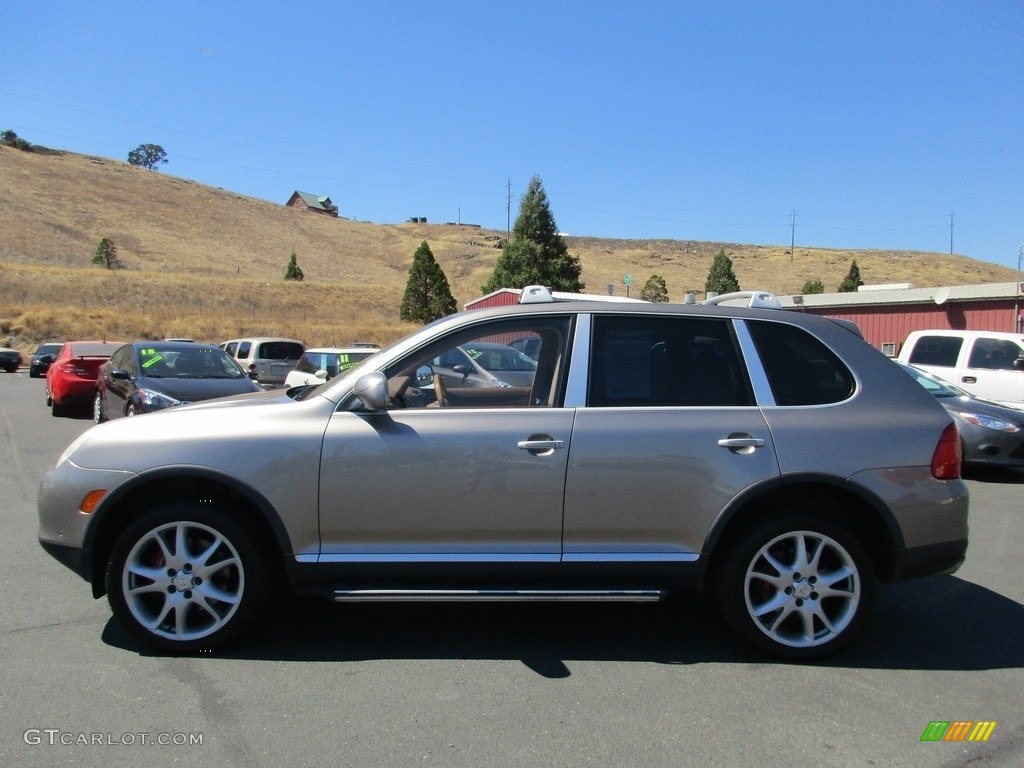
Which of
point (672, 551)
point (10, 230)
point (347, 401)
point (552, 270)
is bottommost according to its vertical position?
point (672, 551)

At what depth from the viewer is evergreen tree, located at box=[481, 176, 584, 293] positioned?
36750 millimetres

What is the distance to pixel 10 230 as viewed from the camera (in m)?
66.8

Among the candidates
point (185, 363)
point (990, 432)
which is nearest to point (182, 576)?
point (185, 363)

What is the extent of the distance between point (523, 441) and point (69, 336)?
147 ft

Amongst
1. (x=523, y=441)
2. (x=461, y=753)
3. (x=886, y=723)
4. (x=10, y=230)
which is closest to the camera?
(x=461, y=753)

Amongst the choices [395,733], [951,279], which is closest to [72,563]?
[395,733]

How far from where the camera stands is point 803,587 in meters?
4.14

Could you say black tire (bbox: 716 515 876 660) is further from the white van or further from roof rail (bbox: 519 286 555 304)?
the white van

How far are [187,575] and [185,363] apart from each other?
316 inches

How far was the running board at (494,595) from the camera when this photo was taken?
396 cm

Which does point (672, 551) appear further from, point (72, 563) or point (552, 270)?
point (552, 270)

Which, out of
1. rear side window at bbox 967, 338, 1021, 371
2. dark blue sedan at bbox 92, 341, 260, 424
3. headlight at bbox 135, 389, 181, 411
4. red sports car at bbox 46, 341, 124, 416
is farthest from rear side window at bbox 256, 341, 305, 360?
rear side window at bbox 967, 338, 1021, 371

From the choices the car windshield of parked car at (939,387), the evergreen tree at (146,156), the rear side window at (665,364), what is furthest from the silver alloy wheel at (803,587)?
the evergreen tree at (146,156)

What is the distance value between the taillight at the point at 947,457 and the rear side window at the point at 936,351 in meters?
9.55
